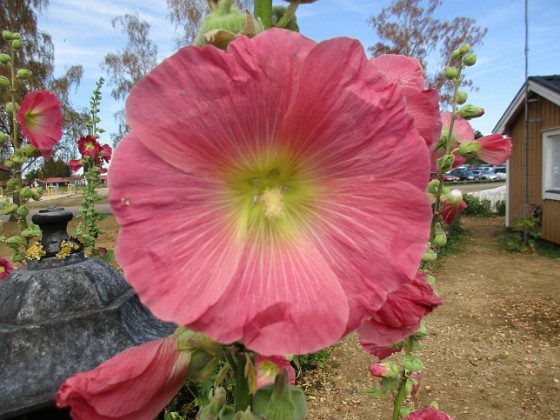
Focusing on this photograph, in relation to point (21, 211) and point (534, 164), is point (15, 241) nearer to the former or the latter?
point (21, 211)

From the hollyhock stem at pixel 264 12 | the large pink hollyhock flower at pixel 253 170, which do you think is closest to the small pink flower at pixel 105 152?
the hollyhock stem at pixel 264 12

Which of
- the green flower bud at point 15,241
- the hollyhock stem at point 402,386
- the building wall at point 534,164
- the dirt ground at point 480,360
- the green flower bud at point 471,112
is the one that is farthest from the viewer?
the building wall at point 534,164

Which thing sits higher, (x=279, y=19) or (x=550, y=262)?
(x=279, y=19)

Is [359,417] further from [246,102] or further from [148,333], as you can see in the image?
[246,102]

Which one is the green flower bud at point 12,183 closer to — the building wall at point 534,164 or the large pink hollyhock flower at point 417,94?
the large pink hollyhock flower at point 417,94

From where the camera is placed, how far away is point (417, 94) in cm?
68

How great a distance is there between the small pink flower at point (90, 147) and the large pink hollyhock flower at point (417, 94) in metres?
3.89

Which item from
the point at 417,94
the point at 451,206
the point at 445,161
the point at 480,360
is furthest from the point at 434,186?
the point at 480,360

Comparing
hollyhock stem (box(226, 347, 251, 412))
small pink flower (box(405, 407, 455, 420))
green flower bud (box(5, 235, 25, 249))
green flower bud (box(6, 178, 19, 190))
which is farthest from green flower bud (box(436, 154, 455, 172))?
green flower bud (box(6, 178, 19, 190))

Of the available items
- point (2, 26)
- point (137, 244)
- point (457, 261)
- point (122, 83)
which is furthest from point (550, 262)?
point (2, 26)

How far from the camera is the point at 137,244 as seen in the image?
48 cm

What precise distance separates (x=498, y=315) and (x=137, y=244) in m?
7.11

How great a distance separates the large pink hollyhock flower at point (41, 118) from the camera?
1.94 m

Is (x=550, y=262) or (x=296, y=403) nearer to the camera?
(x=296, y=403)
